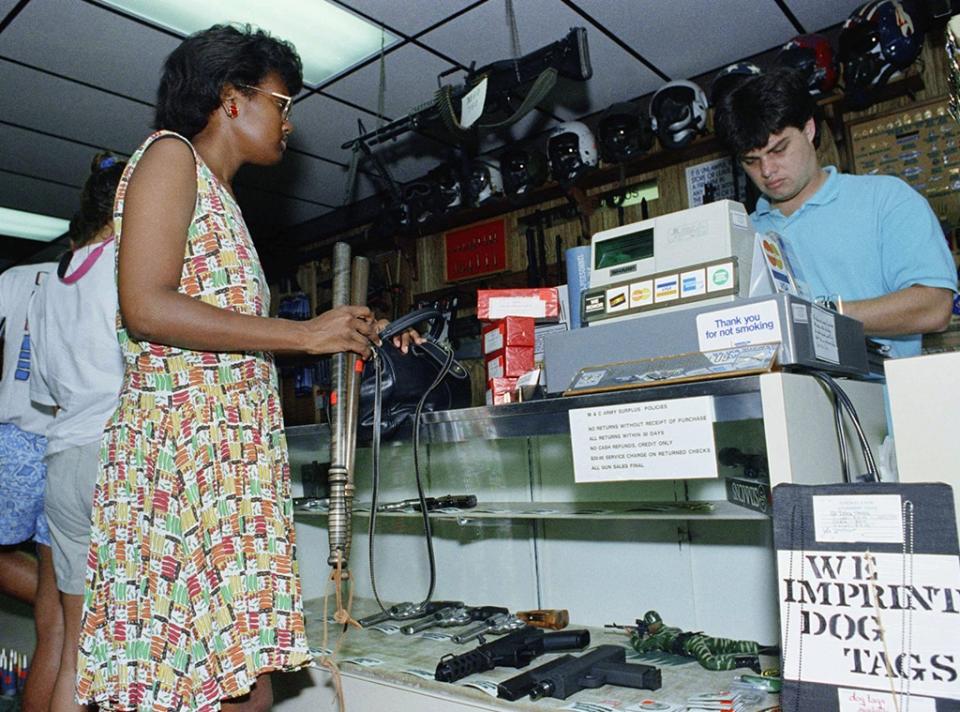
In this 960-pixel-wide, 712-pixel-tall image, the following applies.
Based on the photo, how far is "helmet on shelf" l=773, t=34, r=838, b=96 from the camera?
3.34 metres

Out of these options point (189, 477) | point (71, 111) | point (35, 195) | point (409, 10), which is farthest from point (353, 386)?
point (35, 195)

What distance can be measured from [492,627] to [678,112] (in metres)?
2.81

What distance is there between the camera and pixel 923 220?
5.97 ft

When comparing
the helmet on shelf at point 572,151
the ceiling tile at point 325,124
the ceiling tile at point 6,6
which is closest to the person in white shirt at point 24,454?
the ceiling tile at point 6,6

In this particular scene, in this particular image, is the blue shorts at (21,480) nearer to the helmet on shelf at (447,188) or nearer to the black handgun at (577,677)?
the black handgun at (577,677)

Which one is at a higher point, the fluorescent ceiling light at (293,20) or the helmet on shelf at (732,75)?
the fluorescent ceiling light at (293,20)

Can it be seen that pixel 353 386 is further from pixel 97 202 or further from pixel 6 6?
pixel 6 6

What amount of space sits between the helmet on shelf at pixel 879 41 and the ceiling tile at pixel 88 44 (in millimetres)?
3028

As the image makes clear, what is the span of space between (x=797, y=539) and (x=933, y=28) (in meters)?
3.56

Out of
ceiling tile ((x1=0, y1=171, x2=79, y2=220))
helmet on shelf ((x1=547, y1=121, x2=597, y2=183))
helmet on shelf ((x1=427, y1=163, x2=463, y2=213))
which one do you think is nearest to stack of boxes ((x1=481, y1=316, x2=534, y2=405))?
helmet on shelf ((x1=547, y1=121, x2=597, y2=183))

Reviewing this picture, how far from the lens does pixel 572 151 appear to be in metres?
4.12

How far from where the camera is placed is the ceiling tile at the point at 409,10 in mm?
3271

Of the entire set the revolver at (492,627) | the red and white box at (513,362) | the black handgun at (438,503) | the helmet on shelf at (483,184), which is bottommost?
the revolver at (492,627)

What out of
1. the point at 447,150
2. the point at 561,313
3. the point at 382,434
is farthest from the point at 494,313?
the point at 447,150
